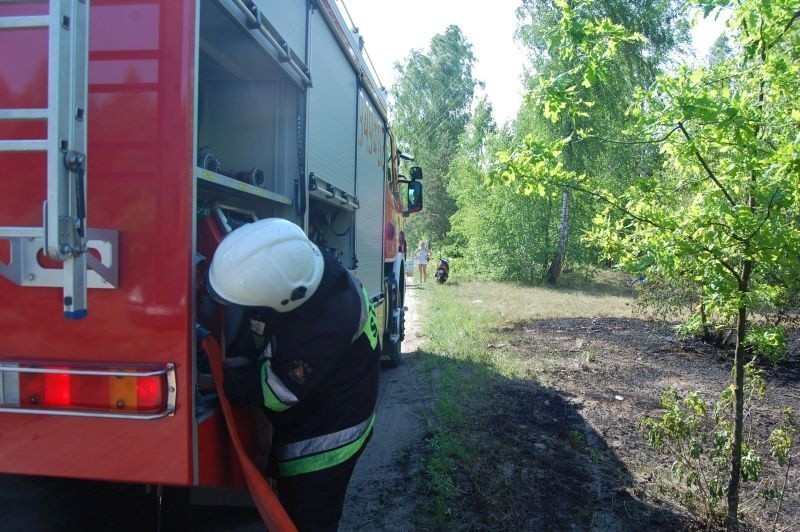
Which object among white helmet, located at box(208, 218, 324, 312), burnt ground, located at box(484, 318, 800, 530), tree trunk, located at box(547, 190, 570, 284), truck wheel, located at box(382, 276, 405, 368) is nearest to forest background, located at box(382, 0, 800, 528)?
burnt ground, located at box(484, 318, 800, 530)

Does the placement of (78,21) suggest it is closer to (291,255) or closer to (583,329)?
(291,255)

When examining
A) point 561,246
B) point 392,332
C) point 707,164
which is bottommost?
point 392,332

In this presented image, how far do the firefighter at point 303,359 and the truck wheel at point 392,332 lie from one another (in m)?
4.52

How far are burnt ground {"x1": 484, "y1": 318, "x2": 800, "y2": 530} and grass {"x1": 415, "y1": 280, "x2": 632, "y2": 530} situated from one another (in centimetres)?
4

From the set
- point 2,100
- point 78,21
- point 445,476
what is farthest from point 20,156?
point 445,476

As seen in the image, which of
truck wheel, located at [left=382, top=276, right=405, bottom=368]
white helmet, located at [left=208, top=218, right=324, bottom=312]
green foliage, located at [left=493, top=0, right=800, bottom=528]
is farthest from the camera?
truck wheel, located at [left=382, top=276, right=405, bottom=368]

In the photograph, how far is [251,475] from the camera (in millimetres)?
2088

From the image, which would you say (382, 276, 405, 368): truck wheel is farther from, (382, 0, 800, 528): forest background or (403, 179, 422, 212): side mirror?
(382, 0, 800, 528): forest background

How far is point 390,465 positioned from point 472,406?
59.2 inches

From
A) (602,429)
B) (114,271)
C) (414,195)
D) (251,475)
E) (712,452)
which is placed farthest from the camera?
(414,195)

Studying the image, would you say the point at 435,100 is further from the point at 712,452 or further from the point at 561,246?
the point at 712,452

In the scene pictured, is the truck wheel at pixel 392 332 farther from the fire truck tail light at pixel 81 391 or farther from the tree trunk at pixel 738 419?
the fire truck tail light at pixel 81 391

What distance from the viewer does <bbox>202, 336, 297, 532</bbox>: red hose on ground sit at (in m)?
2.06

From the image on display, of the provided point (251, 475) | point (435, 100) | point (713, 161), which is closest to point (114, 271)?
point (251, 475)
